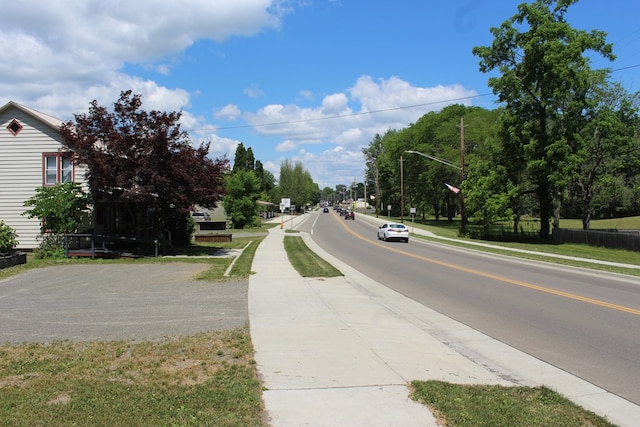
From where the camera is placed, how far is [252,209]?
57.0 meters

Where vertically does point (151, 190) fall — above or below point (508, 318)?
above

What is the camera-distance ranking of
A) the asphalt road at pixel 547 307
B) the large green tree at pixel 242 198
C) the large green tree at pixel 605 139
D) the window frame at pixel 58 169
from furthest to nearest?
1. the large green tree at pixel 242 198
2. the large green tree at pixel 605 139
3. the window frame at pixel 58 169
4. the asphalt road at pixel 547 307

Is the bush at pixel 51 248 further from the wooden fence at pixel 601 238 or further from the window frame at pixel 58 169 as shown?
the wooden fence at pixel 601 238

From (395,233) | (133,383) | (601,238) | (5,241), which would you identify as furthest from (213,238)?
(133,383)

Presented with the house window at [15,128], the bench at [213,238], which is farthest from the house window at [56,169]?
the bench at [213,238]

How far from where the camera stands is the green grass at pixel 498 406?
4.45 m

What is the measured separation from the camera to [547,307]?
10.8 m

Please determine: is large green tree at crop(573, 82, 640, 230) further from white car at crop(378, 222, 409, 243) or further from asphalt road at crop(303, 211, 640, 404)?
asphalt road at crop(303, 211, 640, 404)

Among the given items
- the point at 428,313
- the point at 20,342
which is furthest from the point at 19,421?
the point at 428,313

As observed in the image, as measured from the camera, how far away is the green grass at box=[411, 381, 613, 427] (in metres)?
4.45

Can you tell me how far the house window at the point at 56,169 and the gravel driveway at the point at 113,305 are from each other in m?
8.10

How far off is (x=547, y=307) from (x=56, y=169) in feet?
72.7

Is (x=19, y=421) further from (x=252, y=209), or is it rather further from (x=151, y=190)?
(x=252, y=209)

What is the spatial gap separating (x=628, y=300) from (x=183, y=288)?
36.3 feet
